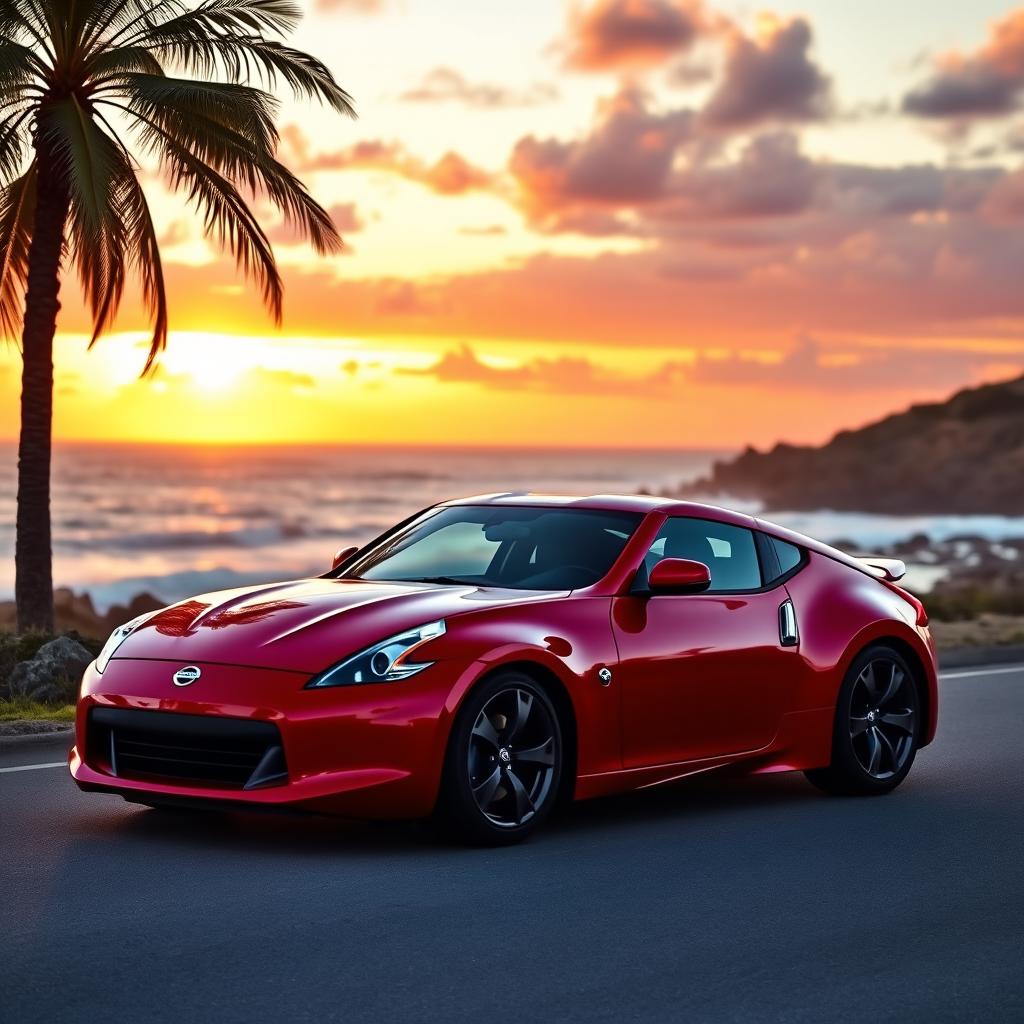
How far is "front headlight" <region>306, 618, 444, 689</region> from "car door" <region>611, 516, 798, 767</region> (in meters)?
1.12

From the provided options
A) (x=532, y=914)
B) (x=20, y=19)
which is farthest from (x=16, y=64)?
(x=532, y=914)

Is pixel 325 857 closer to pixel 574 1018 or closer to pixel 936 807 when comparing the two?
pixel 574 1018

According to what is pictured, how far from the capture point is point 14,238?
66.1ft

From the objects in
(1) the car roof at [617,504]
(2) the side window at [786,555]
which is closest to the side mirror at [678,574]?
(1) the car roof at [617,504]

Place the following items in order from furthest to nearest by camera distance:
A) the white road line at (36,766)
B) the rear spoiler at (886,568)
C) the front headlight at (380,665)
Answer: the rear spoiler at (886,568)
the white road line at (36,766)
the front headlight at (380,665)

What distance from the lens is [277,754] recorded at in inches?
313

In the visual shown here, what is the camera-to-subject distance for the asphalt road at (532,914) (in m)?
5.94

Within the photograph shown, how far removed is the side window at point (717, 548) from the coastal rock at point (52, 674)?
18.2ft

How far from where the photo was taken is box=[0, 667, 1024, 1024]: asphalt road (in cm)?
594

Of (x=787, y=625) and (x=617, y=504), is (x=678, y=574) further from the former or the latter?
(x=787, y=625)

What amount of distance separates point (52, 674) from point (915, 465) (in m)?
103

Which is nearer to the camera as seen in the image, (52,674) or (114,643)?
(114,643)

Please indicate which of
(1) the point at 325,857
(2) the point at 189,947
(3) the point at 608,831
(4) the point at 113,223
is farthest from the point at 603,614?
(4) the point at 113,223

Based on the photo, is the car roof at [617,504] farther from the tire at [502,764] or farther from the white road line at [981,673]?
the white road line at [981,673]
